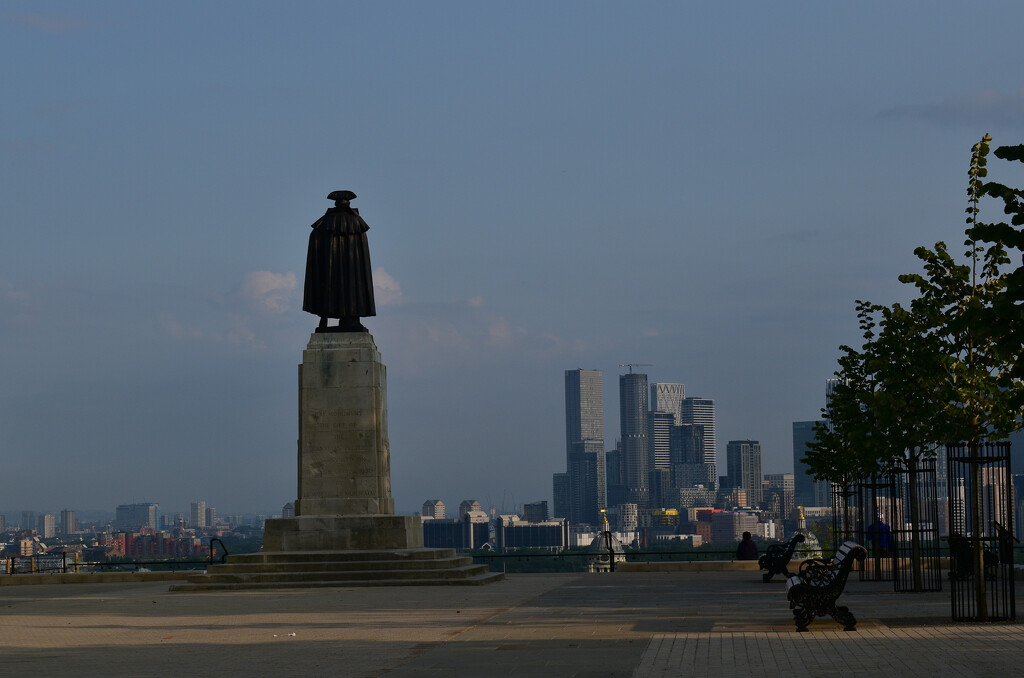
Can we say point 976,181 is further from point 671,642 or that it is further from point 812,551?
point 812,551

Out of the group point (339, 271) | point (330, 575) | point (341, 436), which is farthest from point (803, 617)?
point (339, 271)

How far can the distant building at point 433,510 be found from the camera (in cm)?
16743

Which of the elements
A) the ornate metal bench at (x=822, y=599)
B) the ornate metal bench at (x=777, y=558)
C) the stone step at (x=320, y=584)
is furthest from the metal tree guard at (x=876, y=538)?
the ornate metal bench at (x=822, y=599)

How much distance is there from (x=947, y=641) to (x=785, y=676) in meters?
3.52

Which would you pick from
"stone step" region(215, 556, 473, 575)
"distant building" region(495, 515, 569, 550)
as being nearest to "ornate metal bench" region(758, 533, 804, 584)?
"stone step" region(215, 556, 473, 575)

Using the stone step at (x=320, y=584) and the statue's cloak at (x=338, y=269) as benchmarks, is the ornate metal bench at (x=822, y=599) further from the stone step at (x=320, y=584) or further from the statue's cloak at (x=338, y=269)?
the statue's cloak at (x=338, y=269)

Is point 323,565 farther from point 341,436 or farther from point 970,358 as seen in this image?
point 970,358

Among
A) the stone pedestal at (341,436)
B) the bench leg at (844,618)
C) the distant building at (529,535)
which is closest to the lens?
the bench leg at (844,618)

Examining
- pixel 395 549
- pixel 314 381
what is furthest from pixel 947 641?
pixel 314 381

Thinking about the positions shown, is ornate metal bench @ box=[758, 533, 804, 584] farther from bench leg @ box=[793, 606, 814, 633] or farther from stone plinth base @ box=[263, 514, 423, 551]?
bench leg @ box=[793, 606, 814, 633]

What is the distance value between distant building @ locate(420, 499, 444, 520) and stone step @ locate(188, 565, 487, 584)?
133037 millimetres

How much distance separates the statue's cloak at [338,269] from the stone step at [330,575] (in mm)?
6802

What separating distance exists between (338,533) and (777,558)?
10.2m

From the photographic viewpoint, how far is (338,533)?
3081 centimetres
